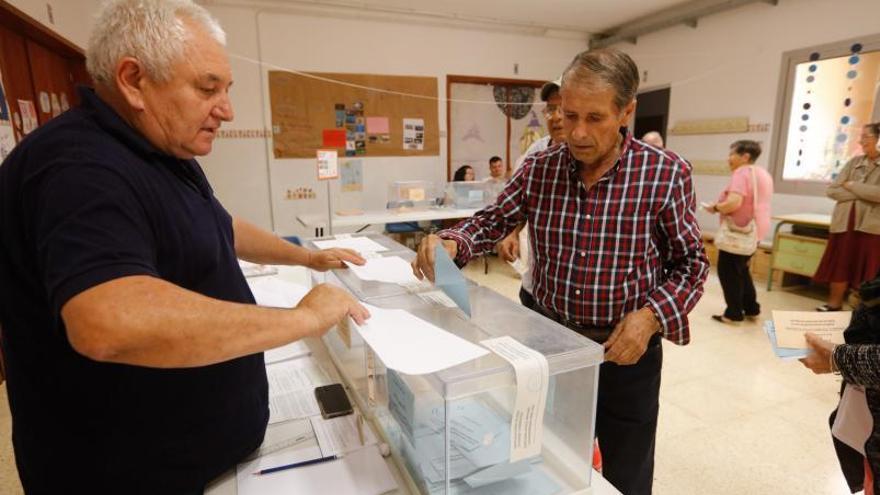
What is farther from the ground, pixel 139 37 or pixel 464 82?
pixel 464 82

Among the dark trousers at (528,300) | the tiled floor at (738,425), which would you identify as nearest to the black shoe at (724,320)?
the tiled floor at (738,425)

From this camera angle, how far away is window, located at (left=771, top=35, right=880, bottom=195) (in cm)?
418

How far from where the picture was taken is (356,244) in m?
1.49

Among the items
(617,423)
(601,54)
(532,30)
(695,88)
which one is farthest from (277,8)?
(617,423)

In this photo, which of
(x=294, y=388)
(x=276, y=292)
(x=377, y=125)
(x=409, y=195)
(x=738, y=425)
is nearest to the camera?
(x=294, y=388)

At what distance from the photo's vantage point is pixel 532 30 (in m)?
6.46

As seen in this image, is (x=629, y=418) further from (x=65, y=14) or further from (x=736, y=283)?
(x=65, y=14)

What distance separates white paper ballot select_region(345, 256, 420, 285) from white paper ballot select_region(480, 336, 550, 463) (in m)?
0.40

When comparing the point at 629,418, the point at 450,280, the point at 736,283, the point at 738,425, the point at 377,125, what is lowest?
the point at 738,425

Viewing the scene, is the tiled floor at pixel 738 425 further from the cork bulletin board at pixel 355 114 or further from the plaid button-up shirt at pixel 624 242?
the cork bulletin board at pixel 355 114

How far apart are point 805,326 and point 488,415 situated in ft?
3.45

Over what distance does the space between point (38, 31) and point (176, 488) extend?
3.54 meters

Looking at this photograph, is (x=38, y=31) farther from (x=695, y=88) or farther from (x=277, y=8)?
(x=695, y=88)

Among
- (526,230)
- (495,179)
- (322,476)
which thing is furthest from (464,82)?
(322,476)
